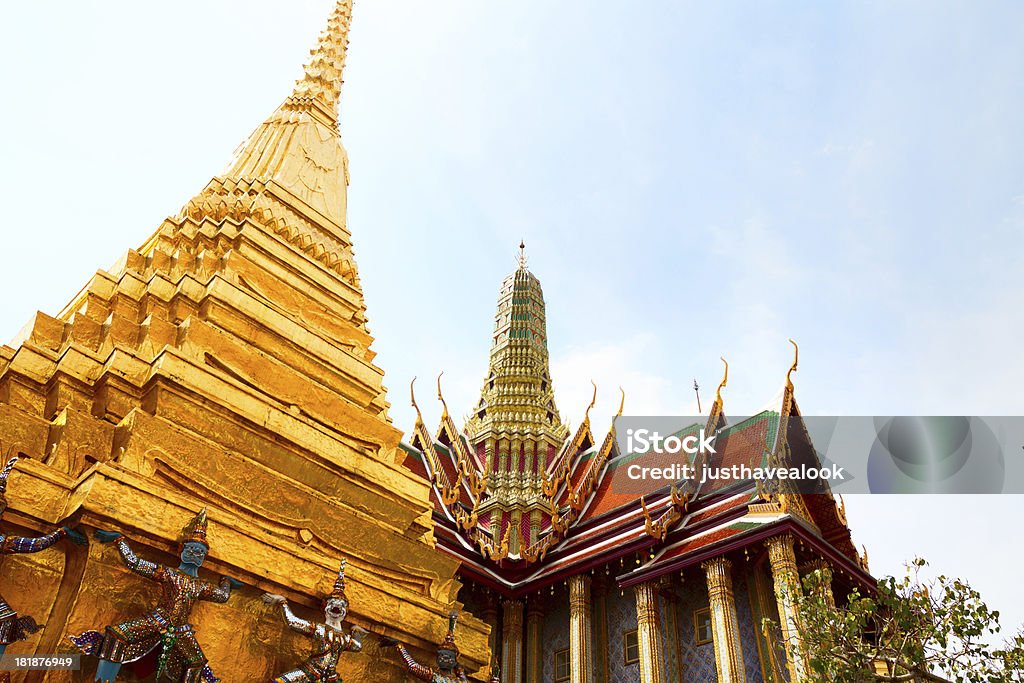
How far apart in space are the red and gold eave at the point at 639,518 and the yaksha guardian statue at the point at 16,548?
9.19 meters

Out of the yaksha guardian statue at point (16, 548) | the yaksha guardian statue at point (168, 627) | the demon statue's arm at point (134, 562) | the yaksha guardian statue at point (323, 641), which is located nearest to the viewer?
the yaksha guardian statue at point (16, 548)

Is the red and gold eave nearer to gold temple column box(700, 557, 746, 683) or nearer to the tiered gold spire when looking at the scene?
gold temple column box(700, 557, 746, 683)

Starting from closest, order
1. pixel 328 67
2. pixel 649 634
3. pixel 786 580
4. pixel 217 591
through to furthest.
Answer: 1. pixel 217 591
2. pixel 786 580
3. pixel 649 634
4. pixel 328 67

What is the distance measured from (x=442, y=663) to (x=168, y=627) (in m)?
2.56

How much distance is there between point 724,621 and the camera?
11477 mm

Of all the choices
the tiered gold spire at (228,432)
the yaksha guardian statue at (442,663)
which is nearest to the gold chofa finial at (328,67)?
the tiered gold spire at (228,432)

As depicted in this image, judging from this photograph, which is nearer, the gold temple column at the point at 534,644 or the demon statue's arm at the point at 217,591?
the demon statue's arm at the point at 217,591

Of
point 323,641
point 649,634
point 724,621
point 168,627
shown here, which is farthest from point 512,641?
point 168,627

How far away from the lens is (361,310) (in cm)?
980

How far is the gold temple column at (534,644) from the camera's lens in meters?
13.8

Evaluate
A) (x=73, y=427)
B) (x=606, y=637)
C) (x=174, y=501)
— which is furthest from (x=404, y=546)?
(x=606, y=637)

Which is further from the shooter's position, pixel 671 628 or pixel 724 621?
pixel 671 628

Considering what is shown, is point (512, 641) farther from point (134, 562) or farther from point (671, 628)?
point (134, 562)

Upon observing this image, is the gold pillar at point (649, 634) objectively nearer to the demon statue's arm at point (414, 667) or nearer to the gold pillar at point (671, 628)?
the gold pillar at point (671, 628)
